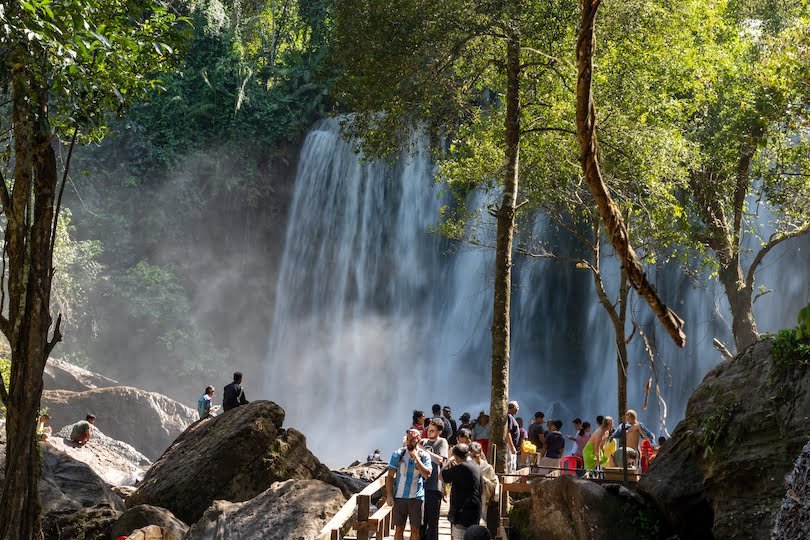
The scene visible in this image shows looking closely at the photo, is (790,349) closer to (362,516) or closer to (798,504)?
(798,504)

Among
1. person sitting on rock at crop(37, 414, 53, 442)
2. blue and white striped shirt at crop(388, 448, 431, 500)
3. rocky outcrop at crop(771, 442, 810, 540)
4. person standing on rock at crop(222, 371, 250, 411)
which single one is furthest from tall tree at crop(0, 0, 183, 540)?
person standing on rock at crop(222, 371, 250, 411)

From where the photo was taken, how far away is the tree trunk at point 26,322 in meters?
6.41

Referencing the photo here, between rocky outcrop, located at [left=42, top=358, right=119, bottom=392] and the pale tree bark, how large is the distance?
95.4ft

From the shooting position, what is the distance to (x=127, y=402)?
89.4 ft

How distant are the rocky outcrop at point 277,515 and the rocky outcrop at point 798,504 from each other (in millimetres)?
5374

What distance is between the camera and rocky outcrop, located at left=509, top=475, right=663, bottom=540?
770 centimetres

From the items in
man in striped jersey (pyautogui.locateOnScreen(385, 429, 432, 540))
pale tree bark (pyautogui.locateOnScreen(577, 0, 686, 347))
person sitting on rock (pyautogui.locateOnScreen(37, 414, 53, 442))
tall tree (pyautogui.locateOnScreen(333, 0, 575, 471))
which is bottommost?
pale tree bark (pyautogui.locateOnScreen(577, 0, 686, 347))

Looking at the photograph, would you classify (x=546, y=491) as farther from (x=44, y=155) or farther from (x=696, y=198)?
(x=696, y=198)

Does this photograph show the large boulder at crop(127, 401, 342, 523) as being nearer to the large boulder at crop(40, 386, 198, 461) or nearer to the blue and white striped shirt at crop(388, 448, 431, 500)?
the blue and white striped shirt at crop(388, 448, 431, 500)

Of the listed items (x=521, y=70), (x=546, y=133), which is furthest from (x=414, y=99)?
(x=546, y=133)

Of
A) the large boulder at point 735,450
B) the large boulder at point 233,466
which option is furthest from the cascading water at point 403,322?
the large boulder at point 735,450

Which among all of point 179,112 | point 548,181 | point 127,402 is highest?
point 179,112

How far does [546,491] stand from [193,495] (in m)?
4.97

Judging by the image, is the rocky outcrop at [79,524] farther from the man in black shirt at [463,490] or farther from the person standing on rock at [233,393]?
the man in black shirt at [463,490]
